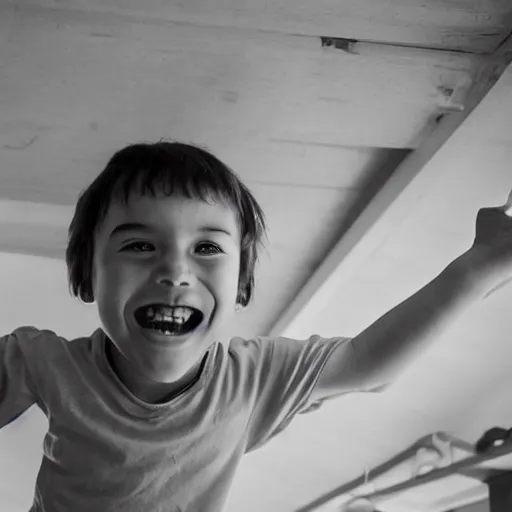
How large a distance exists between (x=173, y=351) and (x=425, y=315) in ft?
0.77

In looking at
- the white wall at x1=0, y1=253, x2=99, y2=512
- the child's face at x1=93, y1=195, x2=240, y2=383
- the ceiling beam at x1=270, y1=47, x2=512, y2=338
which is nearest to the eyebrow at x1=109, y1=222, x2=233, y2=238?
the child's face at x1=93, y1=195, x2=240, y2=383

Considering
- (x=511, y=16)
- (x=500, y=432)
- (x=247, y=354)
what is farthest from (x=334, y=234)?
(x=500, y=432)

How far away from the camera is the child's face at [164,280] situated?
28.8 inches

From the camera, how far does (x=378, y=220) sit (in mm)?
1108

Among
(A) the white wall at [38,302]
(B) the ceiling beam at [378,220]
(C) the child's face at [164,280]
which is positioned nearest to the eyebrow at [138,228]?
(C) the child's face at [164,280]

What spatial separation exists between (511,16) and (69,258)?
1.54ft

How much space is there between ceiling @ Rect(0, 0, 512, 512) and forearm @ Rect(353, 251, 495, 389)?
0.67 ft

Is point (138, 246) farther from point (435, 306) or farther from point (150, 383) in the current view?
point (435, 306)

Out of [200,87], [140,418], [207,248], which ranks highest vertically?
[200,87]

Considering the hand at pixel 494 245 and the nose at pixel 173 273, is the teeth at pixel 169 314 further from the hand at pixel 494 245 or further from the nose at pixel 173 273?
the hand at pixel 494 245

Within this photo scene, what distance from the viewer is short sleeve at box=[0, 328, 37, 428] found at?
82cm

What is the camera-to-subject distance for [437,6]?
2.61ft

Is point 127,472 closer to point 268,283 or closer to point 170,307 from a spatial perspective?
point 170,307

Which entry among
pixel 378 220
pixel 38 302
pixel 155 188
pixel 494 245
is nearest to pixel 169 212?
pixel 155 188
